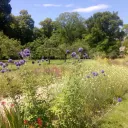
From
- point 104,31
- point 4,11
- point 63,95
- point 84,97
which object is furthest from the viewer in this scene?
point 104,31

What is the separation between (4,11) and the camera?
3788 cm

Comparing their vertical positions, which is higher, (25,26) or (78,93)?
(25,26)

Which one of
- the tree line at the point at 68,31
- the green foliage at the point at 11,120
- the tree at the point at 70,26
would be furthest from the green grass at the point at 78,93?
the tree at the point at 70,26

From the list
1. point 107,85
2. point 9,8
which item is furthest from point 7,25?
point 107,85

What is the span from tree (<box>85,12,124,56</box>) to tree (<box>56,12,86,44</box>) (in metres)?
3.35

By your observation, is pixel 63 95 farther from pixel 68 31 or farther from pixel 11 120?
pixel 68 31

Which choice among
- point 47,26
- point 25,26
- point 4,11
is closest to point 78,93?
point 4,11

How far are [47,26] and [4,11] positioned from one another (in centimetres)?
1541

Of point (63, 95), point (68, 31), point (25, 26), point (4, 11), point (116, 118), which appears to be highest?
point (4, 11)

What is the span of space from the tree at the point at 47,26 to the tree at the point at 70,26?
211cm

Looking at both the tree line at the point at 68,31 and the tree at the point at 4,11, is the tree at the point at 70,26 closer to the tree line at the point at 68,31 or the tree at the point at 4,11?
the tree line at the point at 68,31

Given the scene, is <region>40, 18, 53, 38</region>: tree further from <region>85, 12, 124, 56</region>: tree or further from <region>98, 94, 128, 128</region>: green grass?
<region>98, 94, 128, 128</region>: green grass

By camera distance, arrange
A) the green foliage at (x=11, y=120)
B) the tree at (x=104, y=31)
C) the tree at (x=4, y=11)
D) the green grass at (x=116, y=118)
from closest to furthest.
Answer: the green foliage at (x=11, y=120) → the green grass at (x=116, y=118) → the tree at (x=4, y=11) → the tree at (x=104, y=31)

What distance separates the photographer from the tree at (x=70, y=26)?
4866 centimetres
